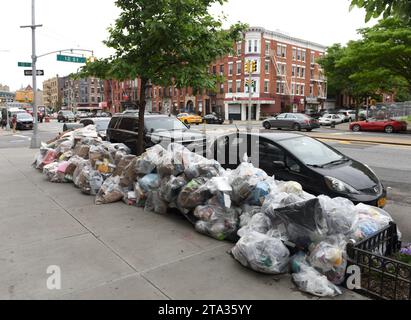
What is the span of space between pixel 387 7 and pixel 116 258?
4426mm

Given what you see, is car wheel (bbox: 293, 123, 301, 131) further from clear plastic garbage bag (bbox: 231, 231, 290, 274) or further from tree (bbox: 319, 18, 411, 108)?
clear plastic garbage bag (bbox: 231, 231, 290, 274)

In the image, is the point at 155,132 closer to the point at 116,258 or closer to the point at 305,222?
the point at 116,258

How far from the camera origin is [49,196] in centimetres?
713

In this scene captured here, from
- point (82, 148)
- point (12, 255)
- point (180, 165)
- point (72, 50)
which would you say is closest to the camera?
point (12, 255)

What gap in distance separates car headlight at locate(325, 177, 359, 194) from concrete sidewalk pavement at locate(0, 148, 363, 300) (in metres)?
2.05

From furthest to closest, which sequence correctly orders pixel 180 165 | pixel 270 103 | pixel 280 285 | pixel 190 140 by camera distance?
pixel 270 103 < pixel 190 140 < pixel 180 165 < pixel 280 285

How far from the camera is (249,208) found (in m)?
4.91

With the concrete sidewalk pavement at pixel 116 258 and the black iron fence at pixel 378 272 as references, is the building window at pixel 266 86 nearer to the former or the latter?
the concrete sidewalk pavement at pixel 116 258

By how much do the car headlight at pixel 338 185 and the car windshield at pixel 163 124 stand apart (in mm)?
6276

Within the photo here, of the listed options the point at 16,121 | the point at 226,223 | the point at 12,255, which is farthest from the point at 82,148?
the point at 16,121

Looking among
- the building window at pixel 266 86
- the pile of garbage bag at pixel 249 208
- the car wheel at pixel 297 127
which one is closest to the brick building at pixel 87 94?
the building window at pixel 266 86

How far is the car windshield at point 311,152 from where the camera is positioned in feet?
20.4

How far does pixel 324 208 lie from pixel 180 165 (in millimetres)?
2525

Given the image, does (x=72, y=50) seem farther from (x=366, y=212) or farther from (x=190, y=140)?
(x=366, y=212)
